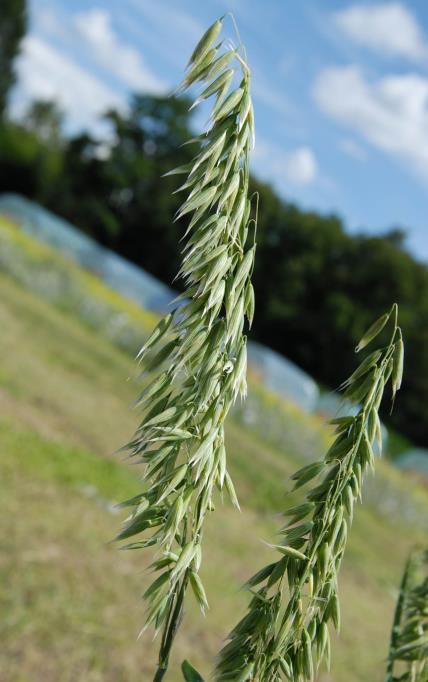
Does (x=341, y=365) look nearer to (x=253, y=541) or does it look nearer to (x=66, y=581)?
(x=253, y=541)

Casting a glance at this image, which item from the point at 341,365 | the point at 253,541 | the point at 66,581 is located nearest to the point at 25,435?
the point at 253,541

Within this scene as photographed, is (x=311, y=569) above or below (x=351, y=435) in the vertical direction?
below

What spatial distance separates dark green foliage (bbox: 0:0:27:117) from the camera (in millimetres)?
48531

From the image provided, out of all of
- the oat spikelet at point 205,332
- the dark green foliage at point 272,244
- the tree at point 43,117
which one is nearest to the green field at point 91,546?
the oat spikelet at point 205,332

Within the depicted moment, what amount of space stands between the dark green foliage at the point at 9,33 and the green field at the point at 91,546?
1540 inches

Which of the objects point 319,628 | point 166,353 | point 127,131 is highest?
point 127,131

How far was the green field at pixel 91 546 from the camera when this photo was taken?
4043mm

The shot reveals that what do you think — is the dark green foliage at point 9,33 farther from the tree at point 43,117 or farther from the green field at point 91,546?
Result: the green field at point 91,546

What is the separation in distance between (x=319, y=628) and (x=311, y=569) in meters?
0.07

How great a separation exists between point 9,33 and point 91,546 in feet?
161

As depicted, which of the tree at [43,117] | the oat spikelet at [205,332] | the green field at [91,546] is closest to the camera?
the oat spikelet at [205,332]

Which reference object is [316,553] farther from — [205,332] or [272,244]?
[272,244]

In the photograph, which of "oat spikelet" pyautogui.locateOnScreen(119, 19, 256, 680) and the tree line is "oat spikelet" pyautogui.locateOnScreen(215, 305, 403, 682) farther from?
the tree line

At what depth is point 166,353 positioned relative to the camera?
2.46ft
